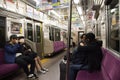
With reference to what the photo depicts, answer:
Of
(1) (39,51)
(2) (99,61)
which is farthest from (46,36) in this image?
(2) (99,61)

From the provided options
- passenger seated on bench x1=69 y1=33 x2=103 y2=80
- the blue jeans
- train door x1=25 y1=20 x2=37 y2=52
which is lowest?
the blue jeans

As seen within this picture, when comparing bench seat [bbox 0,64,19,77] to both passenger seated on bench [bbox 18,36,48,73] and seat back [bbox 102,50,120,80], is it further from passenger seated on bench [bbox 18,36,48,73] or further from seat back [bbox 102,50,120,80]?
seat back [bbox 102,50,120,80]

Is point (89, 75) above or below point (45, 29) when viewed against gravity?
below

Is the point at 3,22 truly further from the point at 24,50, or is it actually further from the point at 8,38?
the point at 24,50

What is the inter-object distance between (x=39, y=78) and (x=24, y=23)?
2647 mm

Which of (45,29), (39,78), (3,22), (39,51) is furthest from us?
(45,29)

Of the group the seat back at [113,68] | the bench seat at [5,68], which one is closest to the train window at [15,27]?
the bench seat at [5,68]

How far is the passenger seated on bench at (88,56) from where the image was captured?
3102 mm

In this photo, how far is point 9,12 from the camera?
510cm

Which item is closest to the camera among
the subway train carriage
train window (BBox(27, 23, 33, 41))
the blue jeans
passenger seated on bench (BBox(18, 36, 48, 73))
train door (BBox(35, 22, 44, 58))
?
the subway train carriage

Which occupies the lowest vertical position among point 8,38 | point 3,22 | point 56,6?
point 8,38

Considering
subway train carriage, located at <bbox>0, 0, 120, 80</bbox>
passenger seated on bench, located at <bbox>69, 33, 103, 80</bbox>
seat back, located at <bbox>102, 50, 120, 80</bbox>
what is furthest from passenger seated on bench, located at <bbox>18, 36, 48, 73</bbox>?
seat back, located at <bbox>102, 50, 120, 80</bbox>

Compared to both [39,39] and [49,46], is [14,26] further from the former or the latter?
[49,46]

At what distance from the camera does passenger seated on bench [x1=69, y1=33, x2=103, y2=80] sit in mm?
3102
